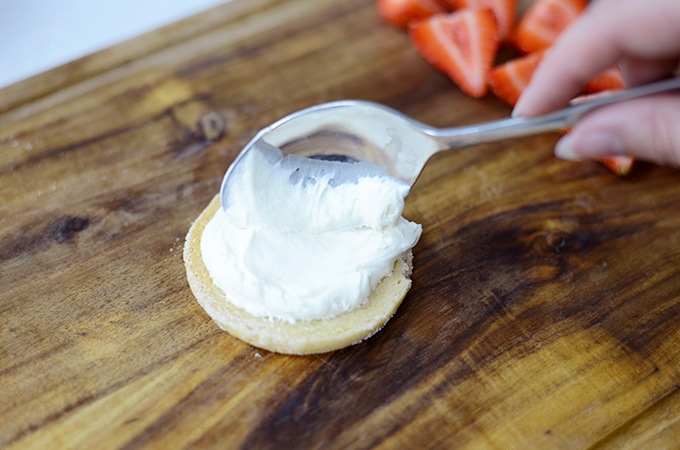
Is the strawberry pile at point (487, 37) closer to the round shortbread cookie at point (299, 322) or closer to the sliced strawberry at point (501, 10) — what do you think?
the sliced strawberry at point (501, 10)

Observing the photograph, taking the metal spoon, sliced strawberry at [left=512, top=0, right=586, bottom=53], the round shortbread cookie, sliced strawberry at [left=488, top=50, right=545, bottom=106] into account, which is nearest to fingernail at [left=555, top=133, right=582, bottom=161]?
the metal spoon

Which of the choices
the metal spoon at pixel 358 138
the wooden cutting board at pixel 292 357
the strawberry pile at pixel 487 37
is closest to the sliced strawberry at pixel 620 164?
the wooden cutting board at pixel 292 357

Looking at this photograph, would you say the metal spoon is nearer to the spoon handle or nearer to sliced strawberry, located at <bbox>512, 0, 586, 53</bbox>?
the spoon handle

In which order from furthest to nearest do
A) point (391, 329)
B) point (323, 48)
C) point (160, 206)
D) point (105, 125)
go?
point (323, 48), point (105, 125), point (160, 206), point (391, 329)

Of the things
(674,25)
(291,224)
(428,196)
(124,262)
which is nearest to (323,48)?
(428,196)

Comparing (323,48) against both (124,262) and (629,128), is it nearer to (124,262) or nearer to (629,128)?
(124,262)

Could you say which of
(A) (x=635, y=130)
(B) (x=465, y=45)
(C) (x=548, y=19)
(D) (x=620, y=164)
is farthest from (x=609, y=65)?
(C) (x=548, y=19)
